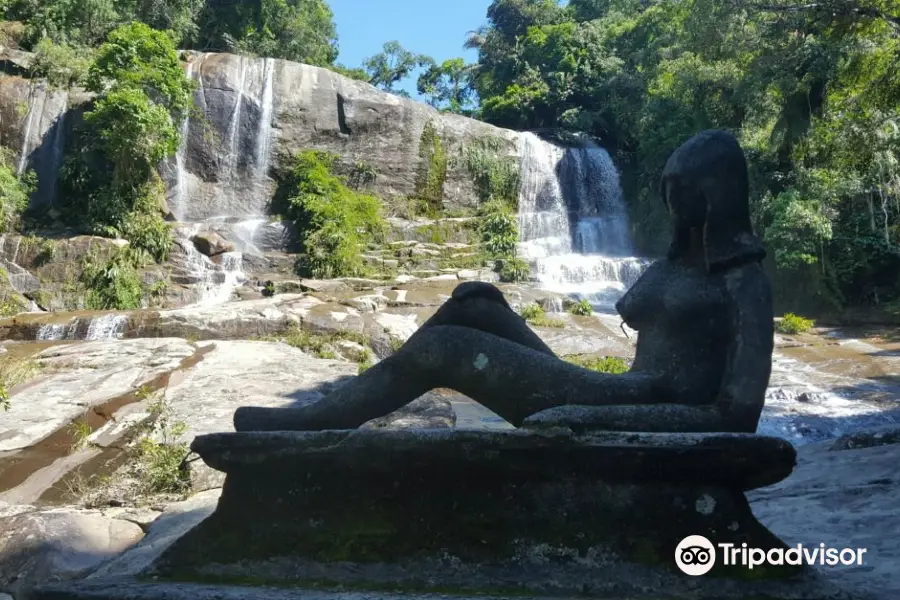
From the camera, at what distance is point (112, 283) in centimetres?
1702

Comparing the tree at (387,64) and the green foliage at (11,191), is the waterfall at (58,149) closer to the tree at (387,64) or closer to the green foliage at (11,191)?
the green foliage at (11,191)

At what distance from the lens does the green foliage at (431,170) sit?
23906mm

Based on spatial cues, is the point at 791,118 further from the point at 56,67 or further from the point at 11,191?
the point at 11,191

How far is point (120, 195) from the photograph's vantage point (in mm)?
19469

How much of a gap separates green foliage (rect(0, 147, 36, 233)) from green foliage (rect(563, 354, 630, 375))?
1431 centimetres

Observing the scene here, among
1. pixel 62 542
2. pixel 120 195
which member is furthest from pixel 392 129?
pixel 62 542

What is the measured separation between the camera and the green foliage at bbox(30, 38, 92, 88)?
20.7m

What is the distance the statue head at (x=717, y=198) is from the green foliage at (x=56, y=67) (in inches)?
847

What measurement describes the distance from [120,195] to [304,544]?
1922cm

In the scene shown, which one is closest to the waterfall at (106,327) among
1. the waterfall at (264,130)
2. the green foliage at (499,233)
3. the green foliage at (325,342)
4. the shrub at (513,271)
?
the green foliage at (325,342)

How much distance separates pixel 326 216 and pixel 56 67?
845 cm

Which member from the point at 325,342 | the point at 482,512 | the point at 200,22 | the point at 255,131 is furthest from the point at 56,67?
the point at 482,512

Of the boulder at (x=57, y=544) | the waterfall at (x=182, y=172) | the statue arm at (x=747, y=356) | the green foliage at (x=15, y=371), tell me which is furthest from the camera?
the waterfall at (x=182, y=172)

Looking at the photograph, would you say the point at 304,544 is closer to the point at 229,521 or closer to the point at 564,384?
the point at 229,521
